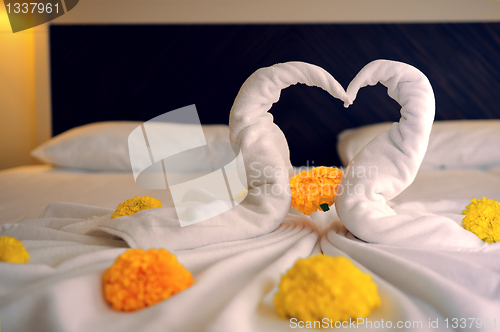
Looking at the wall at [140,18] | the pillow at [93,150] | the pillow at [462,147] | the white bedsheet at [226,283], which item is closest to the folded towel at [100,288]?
the white bedsheet at [226,283]

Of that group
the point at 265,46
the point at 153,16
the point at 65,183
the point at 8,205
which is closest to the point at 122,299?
the point at 8,205

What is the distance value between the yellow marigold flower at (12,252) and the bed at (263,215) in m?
0.03

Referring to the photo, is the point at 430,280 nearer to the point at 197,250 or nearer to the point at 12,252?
the point at 197,250

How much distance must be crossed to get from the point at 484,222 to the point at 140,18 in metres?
2.41

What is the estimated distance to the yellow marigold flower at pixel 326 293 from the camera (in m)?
0.52

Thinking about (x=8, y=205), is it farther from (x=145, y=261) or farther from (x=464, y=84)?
(x=464, y=84)

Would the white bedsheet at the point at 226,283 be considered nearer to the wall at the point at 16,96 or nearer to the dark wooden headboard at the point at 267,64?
the dark wooden headboard at the point at 267,64

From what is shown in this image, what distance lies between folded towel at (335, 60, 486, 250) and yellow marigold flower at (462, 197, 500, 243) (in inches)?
1.1

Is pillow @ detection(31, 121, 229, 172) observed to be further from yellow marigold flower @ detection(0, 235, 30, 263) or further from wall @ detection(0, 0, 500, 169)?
yellow marigold flower @ detection(0, 235, 30, 263)

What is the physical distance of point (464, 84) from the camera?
2.45 metres

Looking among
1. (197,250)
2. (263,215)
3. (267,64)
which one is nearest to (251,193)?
(263,215)

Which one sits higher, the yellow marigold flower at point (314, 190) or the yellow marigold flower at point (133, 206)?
the yellow marigold flower at point (314, 190)

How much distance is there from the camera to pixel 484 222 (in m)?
0.78

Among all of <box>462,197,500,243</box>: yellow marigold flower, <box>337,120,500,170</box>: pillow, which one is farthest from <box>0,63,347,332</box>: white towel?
<box>337,120,500,170</box>: pillow
